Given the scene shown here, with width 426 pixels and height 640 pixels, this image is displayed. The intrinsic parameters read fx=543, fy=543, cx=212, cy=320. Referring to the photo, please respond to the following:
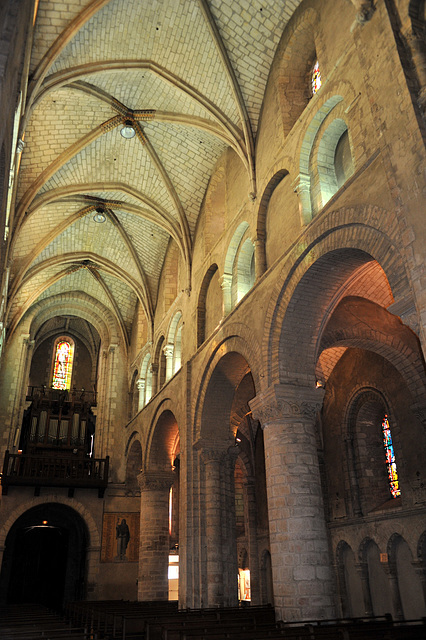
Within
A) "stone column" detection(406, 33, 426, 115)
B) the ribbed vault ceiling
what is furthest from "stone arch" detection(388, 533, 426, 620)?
"stone column" detection(406, 33, 426, 115)

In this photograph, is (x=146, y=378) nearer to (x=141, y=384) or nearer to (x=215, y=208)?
(x=141, y=384)

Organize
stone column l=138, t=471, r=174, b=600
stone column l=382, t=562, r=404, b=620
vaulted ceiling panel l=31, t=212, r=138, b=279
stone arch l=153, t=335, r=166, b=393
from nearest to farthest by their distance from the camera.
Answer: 1. stone column l=382, t=562, r=404, b=620
2. stone column l=138, t=471, r=174, b=600
3. stone arch l=153, t=335, r=166, b=393
4. vaulted ceiling panel l=31, t=212, r=138, b=279

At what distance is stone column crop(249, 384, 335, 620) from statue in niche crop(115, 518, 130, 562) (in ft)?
43.9

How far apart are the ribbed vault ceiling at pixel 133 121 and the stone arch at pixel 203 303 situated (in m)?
1.69

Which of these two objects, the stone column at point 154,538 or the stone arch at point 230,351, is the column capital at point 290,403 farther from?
the stone column at point 154,538

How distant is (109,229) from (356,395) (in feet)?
36.7

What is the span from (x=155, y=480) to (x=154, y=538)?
196 centimetres

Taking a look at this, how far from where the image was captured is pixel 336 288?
10.4 meters

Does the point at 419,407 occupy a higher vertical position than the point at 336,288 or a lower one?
lower

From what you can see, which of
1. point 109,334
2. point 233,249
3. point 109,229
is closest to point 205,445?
point 233,249

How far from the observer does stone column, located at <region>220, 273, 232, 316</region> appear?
14.3 meters

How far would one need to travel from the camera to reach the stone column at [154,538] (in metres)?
18.5

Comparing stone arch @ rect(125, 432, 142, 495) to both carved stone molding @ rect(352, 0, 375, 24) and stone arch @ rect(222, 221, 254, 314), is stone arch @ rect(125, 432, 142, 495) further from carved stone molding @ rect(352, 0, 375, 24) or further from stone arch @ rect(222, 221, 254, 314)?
carved stone molding @ rect(352, 0, 375, 24)

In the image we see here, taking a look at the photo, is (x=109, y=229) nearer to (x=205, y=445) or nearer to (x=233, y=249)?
(x=233, y=249)
